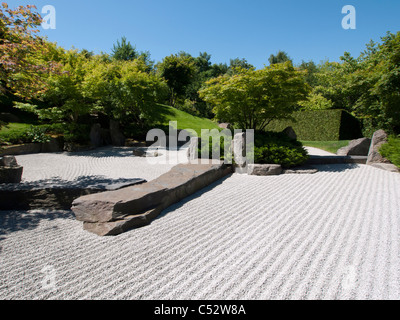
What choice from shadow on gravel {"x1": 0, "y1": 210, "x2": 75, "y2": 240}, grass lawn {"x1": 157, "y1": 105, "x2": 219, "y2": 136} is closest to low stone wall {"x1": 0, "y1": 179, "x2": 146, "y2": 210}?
shadow on gravel {"x1": 0, "y1": 210, "x2": 75, "y2": 240}

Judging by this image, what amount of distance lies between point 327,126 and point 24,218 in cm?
1832

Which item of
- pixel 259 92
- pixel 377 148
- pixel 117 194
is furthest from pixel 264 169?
pixel 377 148

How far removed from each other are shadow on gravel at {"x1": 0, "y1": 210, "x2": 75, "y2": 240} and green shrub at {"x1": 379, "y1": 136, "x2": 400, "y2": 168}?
8997 mm

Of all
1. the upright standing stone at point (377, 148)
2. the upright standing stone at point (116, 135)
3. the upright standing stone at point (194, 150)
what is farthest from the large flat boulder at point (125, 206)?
the upright standing stone at point (116, 135)

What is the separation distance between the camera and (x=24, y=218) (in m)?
3.88

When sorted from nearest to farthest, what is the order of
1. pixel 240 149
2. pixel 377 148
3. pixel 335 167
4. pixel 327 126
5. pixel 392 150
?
1. pixel 240 149
2. pixel 392 150
3. pixel 335 167
4. pixel 377 148
5. pixel 327 126

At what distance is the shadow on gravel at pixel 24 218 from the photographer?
3459 mm

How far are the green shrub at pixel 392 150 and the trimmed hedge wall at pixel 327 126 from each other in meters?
9.04

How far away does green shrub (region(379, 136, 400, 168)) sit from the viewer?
7.05 meters

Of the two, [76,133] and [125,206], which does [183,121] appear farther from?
[125,206]

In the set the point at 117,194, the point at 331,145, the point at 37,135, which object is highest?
the point at 37,135

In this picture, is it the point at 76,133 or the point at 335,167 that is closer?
the point at 335,167

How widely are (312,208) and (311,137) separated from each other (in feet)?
51.4

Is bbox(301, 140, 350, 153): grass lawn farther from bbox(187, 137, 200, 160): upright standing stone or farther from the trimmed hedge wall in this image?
bbox(187, 137, 200, 160): upright standing stone
